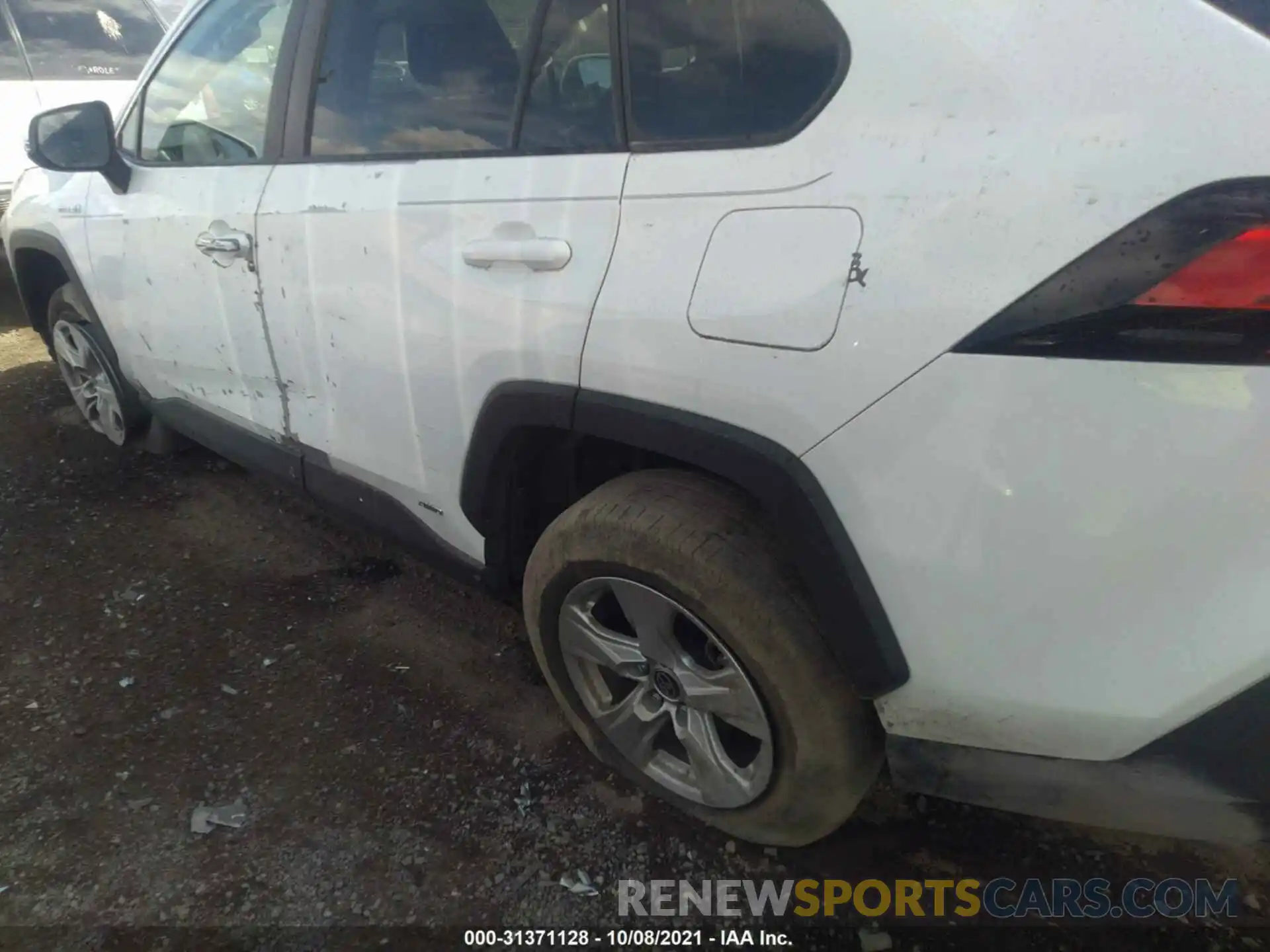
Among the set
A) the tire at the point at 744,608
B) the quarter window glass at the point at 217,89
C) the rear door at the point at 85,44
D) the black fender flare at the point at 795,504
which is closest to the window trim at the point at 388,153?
the quarter window glass at the point at 217,89

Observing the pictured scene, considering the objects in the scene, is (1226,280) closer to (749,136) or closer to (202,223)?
(749,136)

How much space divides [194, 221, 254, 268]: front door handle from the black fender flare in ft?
3.98

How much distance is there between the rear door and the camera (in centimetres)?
555

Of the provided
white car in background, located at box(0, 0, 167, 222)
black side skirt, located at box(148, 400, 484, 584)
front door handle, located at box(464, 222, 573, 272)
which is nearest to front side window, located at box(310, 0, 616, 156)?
front door handle, located at box(464, 222, 573, 272)

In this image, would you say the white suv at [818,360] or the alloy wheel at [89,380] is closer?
the white suv at [818,360]

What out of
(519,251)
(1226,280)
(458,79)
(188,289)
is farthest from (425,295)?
(1226,280)

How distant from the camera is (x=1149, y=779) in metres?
1.29

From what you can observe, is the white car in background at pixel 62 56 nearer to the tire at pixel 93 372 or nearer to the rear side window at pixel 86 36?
the rear side window at pixel 86 36

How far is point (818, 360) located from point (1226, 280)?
52 cm

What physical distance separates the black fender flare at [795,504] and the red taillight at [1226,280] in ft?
1.80

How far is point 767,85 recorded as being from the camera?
1407 mm

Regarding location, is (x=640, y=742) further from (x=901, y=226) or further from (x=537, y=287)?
(x=901, y=226)

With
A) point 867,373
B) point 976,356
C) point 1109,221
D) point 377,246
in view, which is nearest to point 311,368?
point 377,246

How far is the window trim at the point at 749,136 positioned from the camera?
51.5 inches
